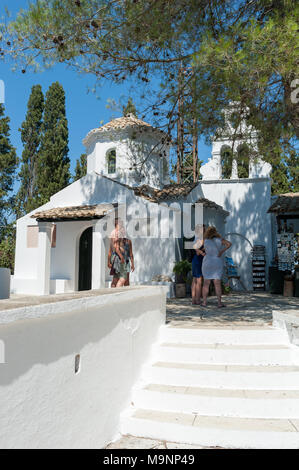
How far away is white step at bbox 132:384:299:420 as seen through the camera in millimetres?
3588

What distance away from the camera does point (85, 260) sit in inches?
559

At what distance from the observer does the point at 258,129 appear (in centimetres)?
780

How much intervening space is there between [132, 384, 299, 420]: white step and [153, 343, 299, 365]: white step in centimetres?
53

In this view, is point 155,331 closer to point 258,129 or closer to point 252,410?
point 252,410

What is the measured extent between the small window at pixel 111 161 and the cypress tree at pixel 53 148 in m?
8.98

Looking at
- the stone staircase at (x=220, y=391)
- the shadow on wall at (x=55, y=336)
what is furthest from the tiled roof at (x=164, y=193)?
the shadow on wall at (x=55, y=336)

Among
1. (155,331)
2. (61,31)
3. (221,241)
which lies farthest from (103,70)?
(155,331)

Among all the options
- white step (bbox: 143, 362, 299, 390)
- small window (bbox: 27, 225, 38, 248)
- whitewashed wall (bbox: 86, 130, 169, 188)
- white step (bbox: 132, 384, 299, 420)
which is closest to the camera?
white step (bbox: 132, 384, 299, 420)

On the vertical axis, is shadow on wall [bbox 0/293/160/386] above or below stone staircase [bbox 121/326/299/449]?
above

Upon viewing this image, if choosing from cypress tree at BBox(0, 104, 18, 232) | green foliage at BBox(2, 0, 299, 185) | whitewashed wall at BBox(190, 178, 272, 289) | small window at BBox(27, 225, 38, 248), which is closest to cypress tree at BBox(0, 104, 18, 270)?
cypress tree at BBox(0, 104, 18, 232)

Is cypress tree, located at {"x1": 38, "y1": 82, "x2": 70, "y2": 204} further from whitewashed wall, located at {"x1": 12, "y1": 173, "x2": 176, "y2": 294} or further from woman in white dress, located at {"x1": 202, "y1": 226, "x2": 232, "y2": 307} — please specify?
woman in white dress, located at {"x1": 202, "y1": 226, "x2": 232, "y2": 307}

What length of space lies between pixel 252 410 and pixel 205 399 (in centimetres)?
46

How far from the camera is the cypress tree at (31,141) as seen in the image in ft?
92.8

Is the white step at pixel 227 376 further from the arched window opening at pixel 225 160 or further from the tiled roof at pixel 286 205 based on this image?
the arched window opening at pixel 225 160
